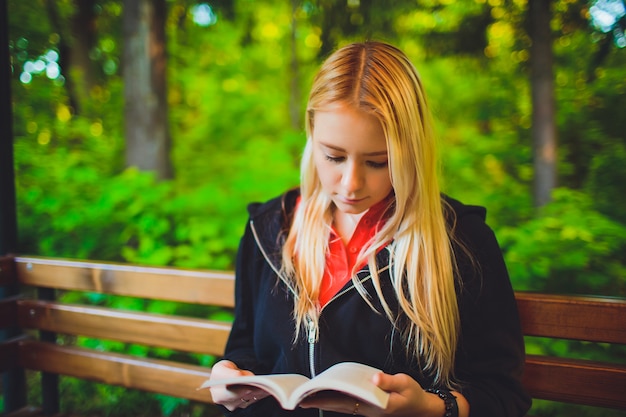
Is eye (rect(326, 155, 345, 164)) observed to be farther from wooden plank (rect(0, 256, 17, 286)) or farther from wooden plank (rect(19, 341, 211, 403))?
wooden plank (rect(0, 256, 17, 286))

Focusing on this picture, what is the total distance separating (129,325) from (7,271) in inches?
30.7

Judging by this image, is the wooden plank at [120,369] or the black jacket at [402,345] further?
the wooden plank at [120,369]

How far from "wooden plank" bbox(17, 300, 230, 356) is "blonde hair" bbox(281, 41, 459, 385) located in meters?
0.85

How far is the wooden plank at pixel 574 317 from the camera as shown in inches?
65.9

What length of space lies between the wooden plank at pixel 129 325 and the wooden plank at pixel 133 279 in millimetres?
107

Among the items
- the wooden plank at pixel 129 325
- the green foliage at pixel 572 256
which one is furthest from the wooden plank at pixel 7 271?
the green foliage at pixel 572 256

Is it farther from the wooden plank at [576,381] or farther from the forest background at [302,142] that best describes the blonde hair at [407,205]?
the forest background at [302,142]

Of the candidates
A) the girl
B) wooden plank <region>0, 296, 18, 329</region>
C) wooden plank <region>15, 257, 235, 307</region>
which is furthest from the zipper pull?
wooden plank <region>0, 296, 18, 329</region>

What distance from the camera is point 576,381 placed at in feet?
5.72

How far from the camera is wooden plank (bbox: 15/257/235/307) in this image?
7.48 feet


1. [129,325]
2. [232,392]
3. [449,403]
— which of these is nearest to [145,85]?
[129,325]

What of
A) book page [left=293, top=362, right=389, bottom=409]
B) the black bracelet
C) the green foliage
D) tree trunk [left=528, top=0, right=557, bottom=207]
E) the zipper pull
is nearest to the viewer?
book page [left=293, top=362, right=389, bottom=409]

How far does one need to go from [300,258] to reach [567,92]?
2693mm

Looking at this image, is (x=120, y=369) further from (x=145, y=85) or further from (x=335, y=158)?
(x=145, y=85)
